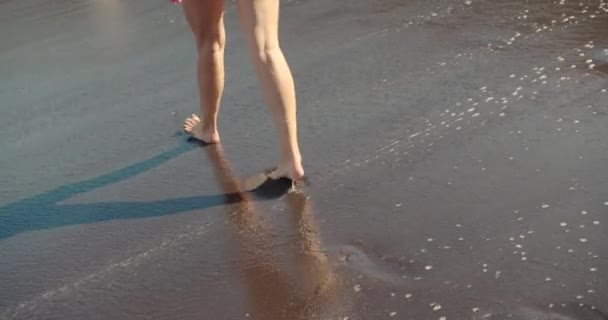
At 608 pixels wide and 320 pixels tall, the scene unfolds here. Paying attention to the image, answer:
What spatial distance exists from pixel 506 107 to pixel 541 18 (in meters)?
1.52

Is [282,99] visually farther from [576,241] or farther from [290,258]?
[576,241]

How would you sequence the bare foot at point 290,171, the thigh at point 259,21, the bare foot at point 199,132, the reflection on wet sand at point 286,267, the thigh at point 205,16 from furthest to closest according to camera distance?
the bare foot at point 199,132 < the thigh at point 205,16 < the bare foot at point 290,171 < the thigh at point 259,21 < the reflection on wet sand at point 286,267

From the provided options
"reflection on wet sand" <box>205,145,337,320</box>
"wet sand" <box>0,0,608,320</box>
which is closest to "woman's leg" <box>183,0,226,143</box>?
"wet sand" <box>0,0,608,320</box>

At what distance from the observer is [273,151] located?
3.55 metres

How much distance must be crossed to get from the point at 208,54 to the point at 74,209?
95 cm

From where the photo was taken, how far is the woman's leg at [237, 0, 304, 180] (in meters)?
2.97

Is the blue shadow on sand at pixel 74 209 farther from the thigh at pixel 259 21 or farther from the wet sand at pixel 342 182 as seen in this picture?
the thigh at pixel 259 21

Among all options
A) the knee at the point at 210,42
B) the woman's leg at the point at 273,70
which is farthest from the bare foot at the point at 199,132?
the woman's leg at the point at 273,70

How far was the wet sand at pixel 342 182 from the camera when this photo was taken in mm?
2443

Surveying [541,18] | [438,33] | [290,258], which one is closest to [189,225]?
[290,258]

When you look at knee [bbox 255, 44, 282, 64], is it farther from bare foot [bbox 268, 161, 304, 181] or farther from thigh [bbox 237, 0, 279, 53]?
bare foot [bbox 268, 161, 304, 181]

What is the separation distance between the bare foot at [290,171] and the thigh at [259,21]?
0.49m

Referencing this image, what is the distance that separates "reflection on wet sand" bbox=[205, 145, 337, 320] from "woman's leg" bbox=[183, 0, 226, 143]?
0.63 metres

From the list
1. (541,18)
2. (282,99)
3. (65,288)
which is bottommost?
(541,18)
